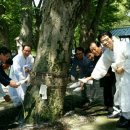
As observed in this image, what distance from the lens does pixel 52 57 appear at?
21.5ft

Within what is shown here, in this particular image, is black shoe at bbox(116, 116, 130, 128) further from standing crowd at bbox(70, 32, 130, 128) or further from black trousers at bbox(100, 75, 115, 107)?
black trousers at bbox(100, 75, 115, 107)

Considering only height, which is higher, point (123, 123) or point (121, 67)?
point (121, 67)

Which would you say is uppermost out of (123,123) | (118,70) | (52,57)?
(52,57)

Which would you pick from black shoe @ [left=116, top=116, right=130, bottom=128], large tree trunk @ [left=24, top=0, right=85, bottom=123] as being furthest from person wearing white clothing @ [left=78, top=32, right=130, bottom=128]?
large tree trunk @ [left=24, top=0, right=85, bottom=123]

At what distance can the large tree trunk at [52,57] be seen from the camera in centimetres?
650

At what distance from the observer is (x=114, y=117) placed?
22.0ft

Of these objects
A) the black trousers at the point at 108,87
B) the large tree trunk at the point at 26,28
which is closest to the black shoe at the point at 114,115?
the black trousers at the point at 108,87

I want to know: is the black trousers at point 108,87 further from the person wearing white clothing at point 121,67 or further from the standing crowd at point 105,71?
the person wearing white clothing at point 121,67

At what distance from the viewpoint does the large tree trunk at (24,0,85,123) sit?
6.50 meters

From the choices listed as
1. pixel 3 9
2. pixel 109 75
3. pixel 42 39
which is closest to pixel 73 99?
pixel 109 75

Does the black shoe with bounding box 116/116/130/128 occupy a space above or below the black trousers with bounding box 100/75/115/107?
below

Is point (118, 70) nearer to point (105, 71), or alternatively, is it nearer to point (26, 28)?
point (105, 71)

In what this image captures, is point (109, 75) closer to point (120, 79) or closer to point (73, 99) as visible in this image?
point (120, 79)

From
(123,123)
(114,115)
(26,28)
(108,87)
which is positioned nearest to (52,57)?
(108,87)
